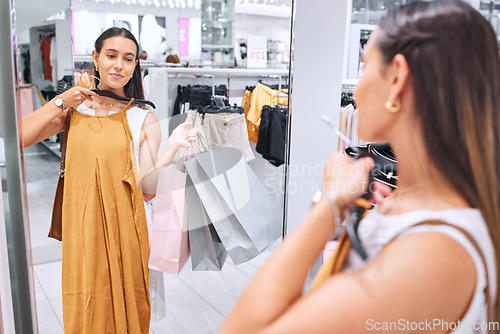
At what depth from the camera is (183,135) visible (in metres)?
1.45

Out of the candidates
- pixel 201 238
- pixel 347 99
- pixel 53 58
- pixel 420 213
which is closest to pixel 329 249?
pixel 420 213

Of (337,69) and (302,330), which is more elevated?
(337,69)

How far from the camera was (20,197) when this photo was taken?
4.19ft

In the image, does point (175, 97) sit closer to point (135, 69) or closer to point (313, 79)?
point (135, 69)

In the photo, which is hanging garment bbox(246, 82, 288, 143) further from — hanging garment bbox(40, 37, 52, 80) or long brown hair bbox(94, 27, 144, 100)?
hanging garment bbox(40, 37, 52, 80)

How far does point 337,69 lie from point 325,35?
99mm

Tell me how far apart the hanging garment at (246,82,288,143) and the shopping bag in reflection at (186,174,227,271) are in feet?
0.95

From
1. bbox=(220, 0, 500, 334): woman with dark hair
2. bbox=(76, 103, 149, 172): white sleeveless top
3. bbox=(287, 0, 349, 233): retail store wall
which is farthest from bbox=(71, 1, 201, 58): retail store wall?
bbox=(220, 0, 500, 334): woman with dark hair

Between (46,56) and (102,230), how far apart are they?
24.0 inches

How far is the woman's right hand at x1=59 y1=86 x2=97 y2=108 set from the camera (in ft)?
4.40

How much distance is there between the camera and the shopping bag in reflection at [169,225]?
143 cm

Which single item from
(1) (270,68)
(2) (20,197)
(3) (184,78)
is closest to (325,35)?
(3) (184,78)

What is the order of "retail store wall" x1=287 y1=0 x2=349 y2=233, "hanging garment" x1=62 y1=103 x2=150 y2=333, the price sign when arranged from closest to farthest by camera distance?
"retail store wall" x1=287 y1=0 x2=349 y2=233
"hanging garment" x1=62 y1=103 x2=150 y2=333
the price sign

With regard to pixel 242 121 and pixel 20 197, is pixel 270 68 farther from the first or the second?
pixel 20 197
